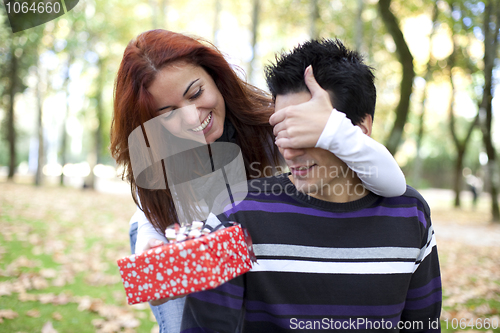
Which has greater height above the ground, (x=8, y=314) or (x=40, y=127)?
(x=40, y=127)

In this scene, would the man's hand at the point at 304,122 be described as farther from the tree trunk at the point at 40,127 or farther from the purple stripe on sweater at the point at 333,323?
the tree trunk at the point at 40,127

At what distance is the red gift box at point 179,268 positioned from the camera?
1.23 meters

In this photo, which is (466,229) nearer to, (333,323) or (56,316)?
(56,316)

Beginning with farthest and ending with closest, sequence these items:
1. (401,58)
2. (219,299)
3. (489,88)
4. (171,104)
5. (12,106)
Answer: (12,106) → (489,88) → (401,58) → (171,104) → (219,299)

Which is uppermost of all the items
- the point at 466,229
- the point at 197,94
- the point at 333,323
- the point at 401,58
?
the point at 401,58

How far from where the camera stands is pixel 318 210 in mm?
1597

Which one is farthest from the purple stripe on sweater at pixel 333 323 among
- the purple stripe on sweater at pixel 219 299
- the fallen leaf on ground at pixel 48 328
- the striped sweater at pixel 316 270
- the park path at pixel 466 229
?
the park path at pixel 466 229

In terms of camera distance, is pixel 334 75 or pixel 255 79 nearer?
pixel 334 75

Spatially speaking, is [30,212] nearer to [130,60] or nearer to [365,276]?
[130,60]

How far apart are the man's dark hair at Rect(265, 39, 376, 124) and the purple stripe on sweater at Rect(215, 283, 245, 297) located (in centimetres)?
82

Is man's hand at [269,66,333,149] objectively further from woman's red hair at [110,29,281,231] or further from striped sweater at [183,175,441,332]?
woman's red hair at [110,29,281,231]

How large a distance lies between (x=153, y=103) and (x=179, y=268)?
119 centimetres

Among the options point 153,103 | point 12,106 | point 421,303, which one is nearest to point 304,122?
point 421,303

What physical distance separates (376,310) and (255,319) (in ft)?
1.61
